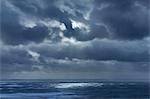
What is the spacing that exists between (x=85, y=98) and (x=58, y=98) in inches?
210

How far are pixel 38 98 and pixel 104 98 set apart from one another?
12.3 metres

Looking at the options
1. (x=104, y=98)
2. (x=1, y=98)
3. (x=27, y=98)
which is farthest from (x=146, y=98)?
(x=1, y=98)

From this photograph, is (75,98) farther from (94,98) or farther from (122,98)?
(122,98)

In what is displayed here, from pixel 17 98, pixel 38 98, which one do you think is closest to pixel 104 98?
pixel 38 98

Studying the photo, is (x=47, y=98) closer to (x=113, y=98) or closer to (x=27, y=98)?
(x=27, y=98)

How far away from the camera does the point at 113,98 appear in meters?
63.1

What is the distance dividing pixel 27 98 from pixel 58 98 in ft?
19.4

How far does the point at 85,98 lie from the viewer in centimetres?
6297

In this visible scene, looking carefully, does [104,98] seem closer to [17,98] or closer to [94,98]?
[94,98]

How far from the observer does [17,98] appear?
6512cm

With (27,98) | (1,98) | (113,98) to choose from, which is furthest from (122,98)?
(1,98)

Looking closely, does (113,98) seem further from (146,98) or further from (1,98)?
(1,98)

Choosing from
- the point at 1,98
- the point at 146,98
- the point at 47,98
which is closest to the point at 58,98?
the point at 47,98

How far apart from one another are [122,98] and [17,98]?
19980 mm
